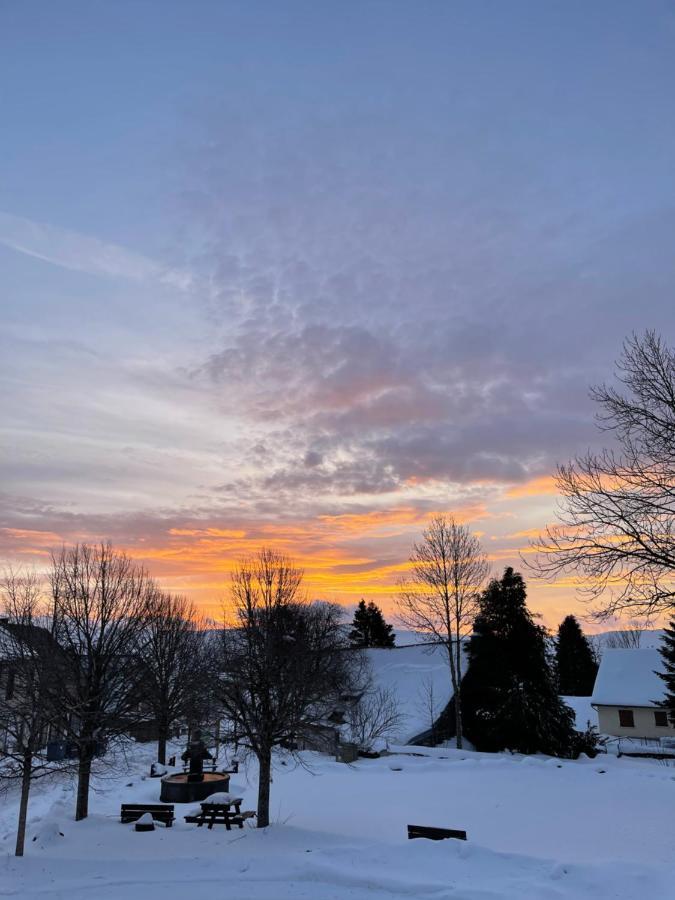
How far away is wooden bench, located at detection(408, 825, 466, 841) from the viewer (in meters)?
14.9

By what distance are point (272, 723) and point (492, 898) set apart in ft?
30.0

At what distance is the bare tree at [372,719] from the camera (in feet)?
128

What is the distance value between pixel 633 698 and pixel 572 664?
103ft

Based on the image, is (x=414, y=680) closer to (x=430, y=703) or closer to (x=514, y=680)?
(x=430, y=703)

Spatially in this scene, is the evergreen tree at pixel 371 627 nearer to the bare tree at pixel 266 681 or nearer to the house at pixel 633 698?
the house at pixel 633 698

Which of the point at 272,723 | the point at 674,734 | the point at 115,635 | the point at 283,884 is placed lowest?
the point at 674,734

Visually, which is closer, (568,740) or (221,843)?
(221,843)

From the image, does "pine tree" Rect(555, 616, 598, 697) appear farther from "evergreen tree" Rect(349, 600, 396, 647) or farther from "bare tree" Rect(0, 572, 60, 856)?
"bare tree" Rect(0, 572, 60, 856)

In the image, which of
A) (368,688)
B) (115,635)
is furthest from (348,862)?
(368,688)

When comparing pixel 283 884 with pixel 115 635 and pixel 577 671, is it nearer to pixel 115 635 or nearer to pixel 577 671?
pixel 115 635

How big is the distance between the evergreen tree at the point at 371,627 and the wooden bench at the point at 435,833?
58.1m

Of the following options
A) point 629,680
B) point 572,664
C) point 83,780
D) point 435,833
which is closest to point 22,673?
point 83,780

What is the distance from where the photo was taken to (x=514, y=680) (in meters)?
33.5

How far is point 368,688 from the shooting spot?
47562 mm
